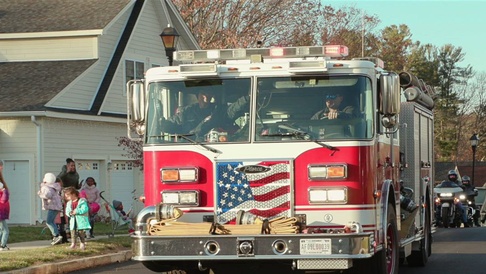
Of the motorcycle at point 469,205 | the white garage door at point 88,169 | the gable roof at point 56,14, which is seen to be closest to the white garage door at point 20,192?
the white garage door at point 88,169

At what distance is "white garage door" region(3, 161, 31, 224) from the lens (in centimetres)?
3200

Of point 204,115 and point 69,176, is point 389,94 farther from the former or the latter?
point 69,176

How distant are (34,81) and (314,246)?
23819 millimetres

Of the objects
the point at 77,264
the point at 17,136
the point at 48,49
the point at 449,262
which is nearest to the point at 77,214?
the point at 77,264

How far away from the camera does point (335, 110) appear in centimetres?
1193

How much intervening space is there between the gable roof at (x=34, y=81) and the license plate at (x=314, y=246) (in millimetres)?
21452

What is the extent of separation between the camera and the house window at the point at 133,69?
3644 cm

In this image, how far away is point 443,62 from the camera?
354 ft

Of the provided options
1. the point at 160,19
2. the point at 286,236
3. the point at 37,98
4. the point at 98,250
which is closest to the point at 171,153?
the point at 286,236

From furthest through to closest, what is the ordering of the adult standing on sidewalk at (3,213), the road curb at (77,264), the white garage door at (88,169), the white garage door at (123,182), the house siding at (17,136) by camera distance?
the white garage door at (123,182) → the white garage door at (88,169) → the house siding at (17,136) → the adult standing on sidewalk at (3,213) → the road curb at (77,264)

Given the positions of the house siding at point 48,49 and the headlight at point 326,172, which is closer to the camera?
the headlight at point 326,172

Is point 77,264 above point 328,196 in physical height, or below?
below

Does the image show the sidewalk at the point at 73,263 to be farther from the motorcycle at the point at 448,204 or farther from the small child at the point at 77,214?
the motorcycle at the point at 448,204

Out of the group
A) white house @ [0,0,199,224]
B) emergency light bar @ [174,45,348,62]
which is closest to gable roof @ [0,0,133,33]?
white house @ [0,0,199,224]
